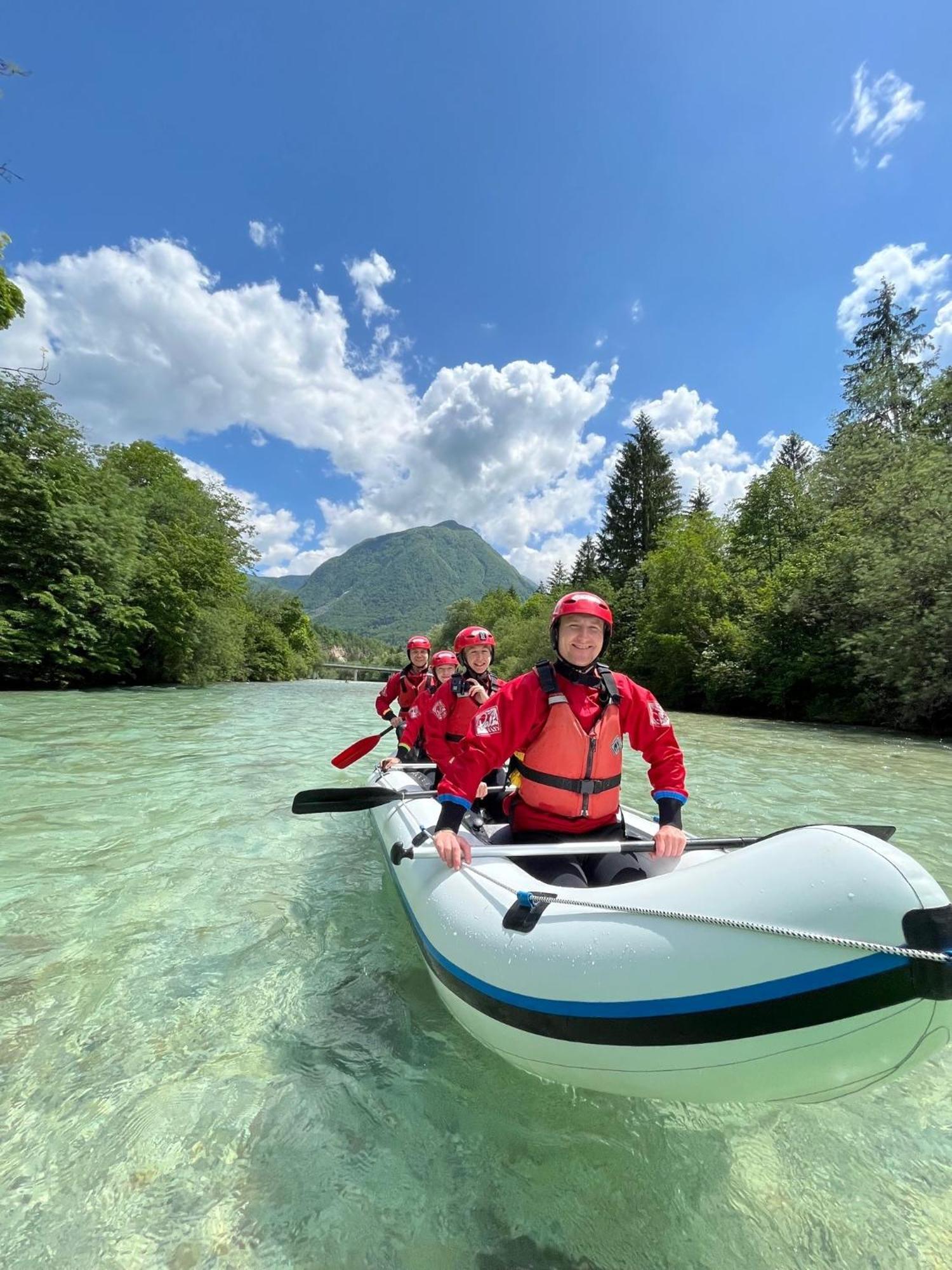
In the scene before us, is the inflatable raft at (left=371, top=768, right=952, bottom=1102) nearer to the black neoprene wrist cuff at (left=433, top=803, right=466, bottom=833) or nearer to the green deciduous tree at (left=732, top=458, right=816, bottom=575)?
the black neoprene wrist cuff at (left=433, top=803, right=466, bottom=833)

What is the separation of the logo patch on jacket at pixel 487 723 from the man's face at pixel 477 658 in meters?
1.96

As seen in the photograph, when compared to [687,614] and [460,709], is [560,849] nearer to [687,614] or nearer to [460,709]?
[460,709]

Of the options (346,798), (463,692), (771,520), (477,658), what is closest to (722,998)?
(346,798)

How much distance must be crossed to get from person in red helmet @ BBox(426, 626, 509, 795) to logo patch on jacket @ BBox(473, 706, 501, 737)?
6.19ft

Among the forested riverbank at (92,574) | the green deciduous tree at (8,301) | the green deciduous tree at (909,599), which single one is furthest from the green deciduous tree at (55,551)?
the green deciduous tree at (909,599)

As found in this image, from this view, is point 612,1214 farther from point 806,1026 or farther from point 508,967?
point 806,1026

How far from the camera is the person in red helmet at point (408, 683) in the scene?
659 centimetres

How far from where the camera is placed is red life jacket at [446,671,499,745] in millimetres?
4422

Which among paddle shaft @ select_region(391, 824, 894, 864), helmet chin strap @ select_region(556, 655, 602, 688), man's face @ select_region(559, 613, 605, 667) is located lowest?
paddle shaft @ select_region(391, 824, 894, 864)

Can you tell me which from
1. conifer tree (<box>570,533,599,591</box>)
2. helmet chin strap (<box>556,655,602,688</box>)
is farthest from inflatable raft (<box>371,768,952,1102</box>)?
conifer tree (<box>570,533,599,591</box>)

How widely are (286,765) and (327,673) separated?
51.5m

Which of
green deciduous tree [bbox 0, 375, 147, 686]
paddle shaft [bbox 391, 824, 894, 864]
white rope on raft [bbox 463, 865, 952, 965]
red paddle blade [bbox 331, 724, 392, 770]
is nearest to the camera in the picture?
white rope on raft [bbox 463, 865, 952, 965]

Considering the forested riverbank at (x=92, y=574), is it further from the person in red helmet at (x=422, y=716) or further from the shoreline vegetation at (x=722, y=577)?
the person in red helmet at (x=422, y=716)

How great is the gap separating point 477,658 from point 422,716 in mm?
1001
